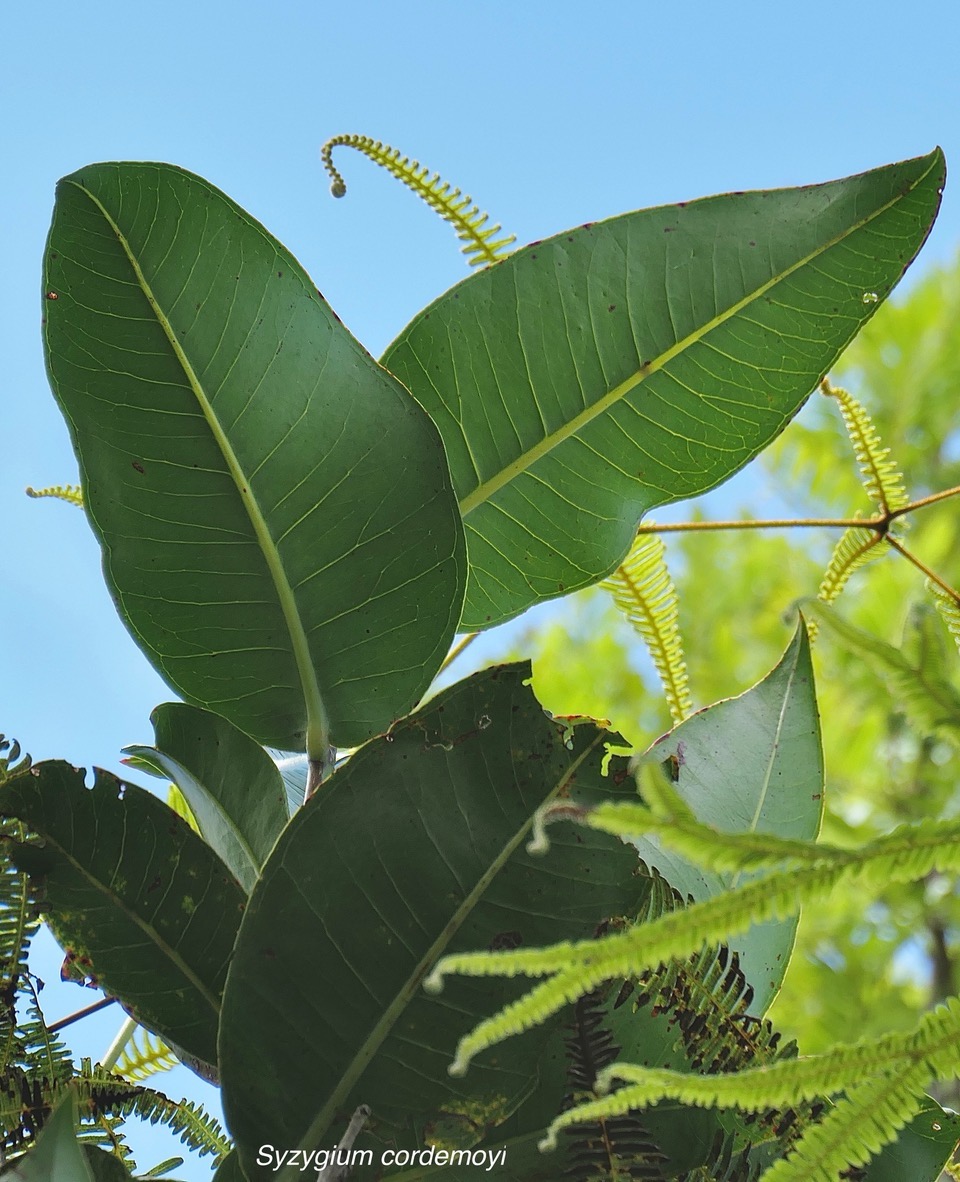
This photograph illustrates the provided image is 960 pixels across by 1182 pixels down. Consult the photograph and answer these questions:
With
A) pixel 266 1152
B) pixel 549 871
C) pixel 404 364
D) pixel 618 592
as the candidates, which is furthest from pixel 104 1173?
pixel 618 592

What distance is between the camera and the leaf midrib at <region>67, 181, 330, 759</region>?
1.26ft

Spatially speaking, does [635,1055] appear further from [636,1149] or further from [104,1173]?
[104,1173]

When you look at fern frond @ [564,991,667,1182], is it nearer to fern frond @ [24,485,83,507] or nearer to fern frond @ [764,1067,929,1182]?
fern frond @ [764,1067,929,1182]

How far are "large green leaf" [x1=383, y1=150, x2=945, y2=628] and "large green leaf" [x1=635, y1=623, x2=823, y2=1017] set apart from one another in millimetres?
88

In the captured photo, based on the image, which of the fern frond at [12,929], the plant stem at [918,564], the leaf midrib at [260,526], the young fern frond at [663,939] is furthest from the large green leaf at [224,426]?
the plant stem at [918,564]

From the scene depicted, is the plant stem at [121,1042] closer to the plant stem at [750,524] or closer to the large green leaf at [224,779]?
the large green leaf at [224,779]

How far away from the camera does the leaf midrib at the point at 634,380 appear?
43cm

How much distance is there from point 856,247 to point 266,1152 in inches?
16.0

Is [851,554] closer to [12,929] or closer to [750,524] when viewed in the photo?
[750,524]

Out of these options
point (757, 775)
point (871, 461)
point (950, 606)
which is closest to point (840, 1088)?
point (757, 775)

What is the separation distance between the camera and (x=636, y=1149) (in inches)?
12.9

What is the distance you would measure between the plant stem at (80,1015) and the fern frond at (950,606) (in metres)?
0.44

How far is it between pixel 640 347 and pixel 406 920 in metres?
0.26

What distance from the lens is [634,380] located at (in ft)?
1.49
